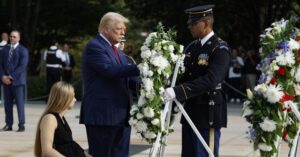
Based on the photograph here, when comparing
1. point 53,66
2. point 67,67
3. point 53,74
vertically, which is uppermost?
point 53,66

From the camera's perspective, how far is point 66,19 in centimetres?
3538

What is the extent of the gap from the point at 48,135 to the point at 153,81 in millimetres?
1077

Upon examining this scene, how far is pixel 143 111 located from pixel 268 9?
25.0 meters

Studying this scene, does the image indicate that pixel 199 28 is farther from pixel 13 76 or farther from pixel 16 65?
pixel 16 65

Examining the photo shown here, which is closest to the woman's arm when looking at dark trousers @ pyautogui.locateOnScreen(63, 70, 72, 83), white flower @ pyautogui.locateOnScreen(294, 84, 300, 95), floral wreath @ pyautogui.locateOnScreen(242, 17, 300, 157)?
floral wreath @ pyautogui.locateOnScreen(242, 17, 300, 157)

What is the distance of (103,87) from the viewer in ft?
24.3

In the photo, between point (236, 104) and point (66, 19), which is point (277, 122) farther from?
point (66, 19)

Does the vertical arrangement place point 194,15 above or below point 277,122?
above

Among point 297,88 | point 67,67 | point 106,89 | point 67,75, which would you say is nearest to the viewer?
point 106,89

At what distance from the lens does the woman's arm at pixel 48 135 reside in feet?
22.6

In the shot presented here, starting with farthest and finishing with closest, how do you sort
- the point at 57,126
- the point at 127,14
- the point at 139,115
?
the point at 127,14
the point at 139,115
the point at 57,126

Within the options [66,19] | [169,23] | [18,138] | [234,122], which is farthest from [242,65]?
[18,138]

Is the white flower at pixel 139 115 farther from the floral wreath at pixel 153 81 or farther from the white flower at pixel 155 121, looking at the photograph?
the white flower at pixel 155 121

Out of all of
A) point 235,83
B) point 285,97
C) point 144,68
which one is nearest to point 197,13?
point 144,68
